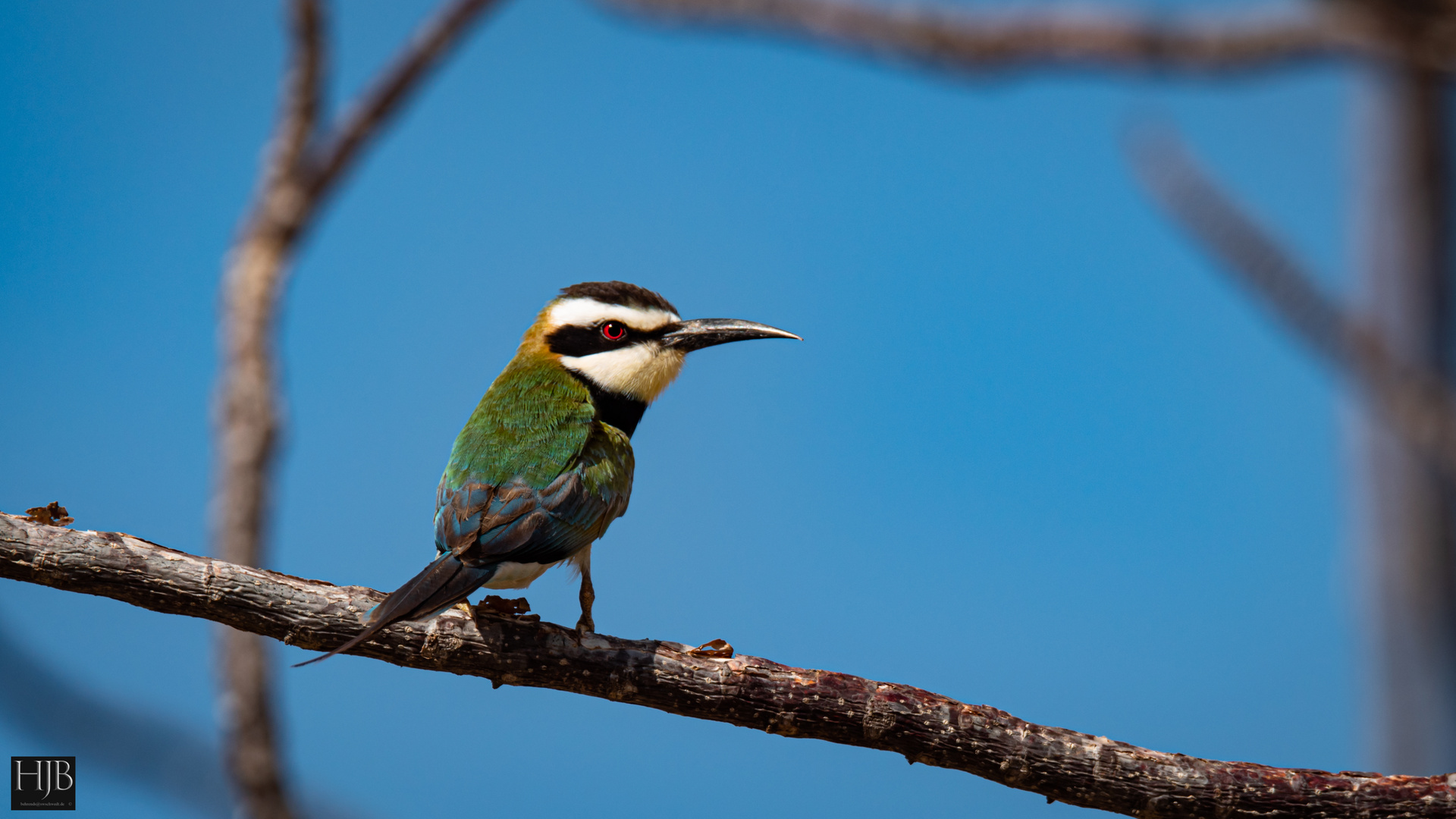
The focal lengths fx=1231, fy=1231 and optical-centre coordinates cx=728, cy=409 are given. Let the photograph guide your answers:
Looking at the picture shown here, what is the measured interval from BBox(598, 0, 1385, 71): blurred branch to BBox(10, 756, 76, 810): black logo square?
4935 millimetres

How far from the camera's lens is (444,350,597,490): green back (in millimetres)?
3389

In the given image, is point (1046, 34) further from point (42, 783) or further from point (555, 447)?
point (42, 783)

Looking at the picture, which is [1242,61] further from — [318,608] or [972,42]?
[318,608]

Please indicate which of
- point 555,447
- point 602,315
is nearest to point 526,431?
point 555,447

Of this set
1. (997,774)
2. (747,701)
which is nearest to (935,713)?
(997,774)

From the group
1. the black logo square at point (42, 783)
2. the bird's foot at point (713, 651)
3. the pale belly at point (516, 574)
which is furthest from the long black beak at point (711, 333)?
the black logo square at point (42, 783)

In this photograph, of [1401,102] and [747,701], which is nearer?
[747,701]

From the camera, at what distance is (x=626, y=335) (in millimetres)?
4273

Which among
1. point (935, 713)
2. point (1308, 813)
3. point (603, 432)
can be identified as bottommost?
point (1308, 813)

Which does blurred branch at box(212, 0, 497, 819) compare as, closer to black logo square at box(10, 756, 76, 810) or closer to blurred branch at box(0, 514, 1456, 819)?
black logo square at box(10, 756, 76, 810)

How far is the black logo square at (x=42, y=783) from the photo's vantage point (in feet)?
12.0

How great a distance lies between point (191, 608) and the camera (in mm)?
2760

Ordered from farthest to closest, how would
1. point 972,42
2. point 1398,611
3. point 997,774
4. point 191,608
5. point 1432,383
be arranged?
point 1398,611
point 1432,383
point 972,42
point 997,774
point 191,608

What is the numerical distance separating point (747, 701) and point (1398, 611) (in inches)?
332
